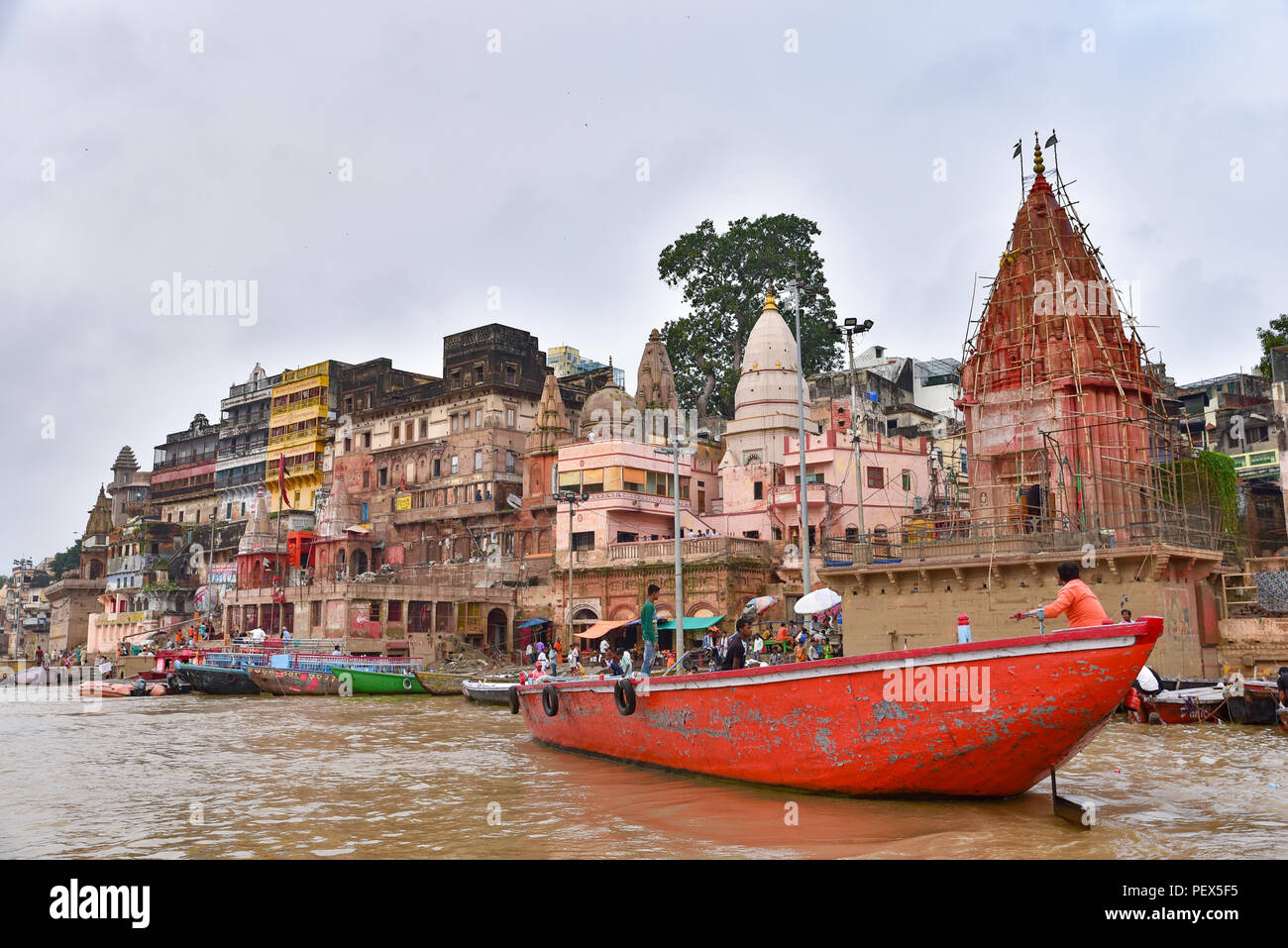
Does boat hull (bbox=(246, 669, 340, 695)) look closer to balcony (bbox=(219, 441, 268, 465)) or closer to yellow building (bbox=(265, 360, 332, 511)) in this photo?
yellow building (bbox=(265, 360, 332, 511))

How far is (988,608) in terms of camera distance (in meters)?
27.1

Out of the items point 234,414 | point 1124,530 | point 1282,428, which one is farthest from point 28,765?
point 234,414

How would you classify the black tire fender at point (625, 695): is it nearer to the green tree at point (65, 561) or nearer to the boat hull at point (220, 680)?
the boat hull at point (220, 680)

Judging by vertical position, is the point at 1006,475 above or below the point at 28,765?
above

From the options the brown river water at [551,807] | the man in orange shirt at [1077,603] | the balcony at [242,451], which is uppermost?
the balcony at [242,451]

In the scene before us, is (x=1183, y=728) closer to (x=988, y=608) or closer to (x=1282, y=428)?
(x=988, y=608)

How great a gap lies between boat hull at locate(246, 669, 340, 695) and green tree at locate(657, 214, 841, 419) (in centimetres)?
2642

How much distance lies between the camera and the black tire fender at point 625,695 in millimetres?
13867

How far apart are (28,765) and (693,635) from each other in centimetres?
2571

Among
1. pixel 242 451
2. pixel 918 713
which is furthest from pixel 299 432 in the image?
pixel 918 713

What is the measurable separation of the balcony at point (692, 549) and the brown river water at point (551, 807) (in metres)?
21.1

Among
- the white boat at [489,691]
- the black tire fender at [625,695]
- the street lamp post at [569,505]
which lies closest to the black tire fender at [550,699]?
the black tire fender at [625,695]

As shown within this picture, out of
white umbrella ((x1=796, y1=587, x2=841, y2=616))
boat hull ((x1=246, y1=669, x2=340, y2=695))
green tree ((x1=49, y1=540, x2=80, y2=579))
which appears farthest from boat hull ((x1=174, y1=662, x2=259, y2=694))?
green tree ((x1=49, y1=540, x2=80, y2=579))

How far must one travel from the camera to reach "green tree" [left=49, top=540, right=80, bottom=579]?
349 feet
